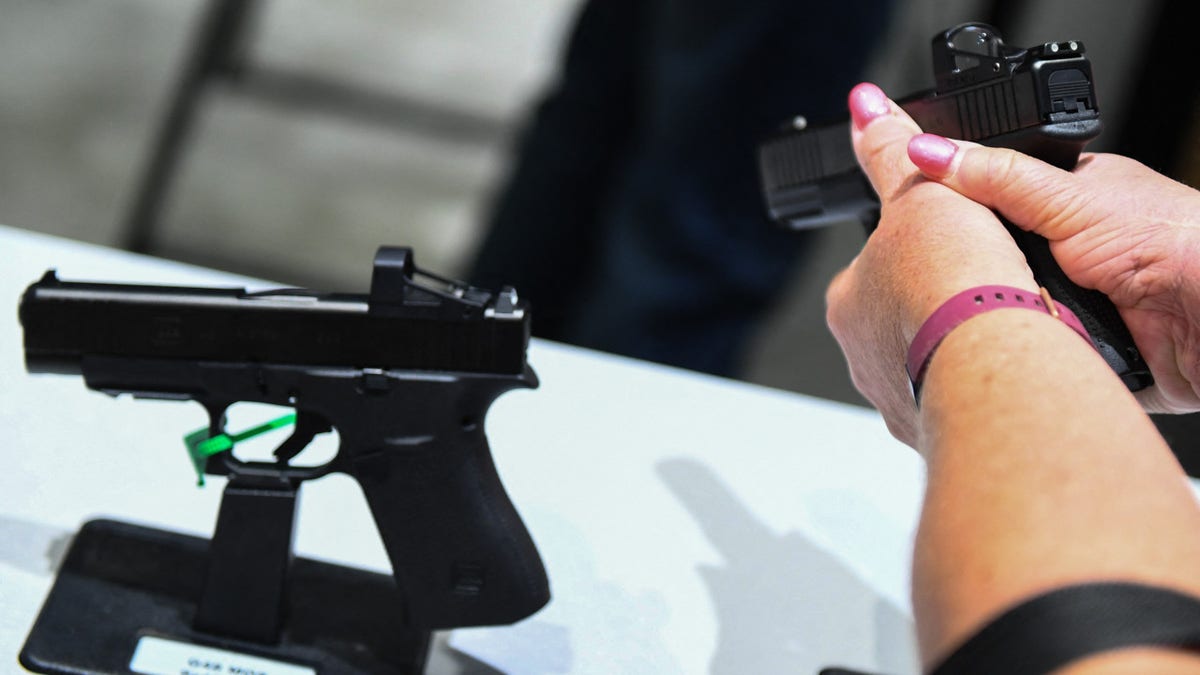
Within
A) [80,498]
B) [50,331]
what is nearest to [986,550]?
[50,331]

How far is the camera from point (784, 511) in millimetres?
1024

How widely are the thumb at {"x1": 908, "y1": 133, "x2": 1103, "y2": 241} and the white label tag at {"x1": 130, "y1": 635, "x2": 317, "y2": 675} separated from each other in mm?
531

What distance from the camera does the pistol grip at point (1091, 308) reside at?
2.43 ft

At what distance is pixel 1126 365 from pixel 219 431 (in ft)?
1.94

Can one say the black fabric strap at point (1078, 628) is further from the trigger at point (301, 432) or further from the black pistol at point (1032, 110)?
the trigger at point (301, 432)

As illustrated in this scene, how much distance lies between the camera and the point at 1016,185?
74 centimetres

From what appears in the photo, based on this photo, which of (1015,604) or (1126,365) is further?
(1126,365)

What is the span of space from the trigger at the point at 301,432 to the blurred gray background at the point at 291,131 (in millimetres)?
1483

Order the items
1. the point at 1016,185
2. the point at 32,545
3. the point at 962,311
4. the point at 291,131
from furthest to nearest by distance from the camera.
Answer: the point at 291,131 < the point at 32,545 < the point at 1016,185 < the point at 962,311

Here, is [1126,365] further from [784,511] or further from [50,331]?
[50,331]

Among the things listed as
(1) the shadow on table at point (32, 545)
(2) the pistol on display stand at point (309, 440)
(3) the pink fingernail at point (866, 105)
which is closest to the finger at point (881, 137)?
(3) the pink fingernail at point (866, 105)

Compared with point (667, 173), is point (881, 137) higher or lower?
higher

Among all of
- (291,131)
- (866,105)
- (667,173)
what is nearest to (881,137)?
(866,105)

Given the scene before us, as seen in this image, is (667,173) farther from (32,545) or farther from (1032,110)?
(32,545)
